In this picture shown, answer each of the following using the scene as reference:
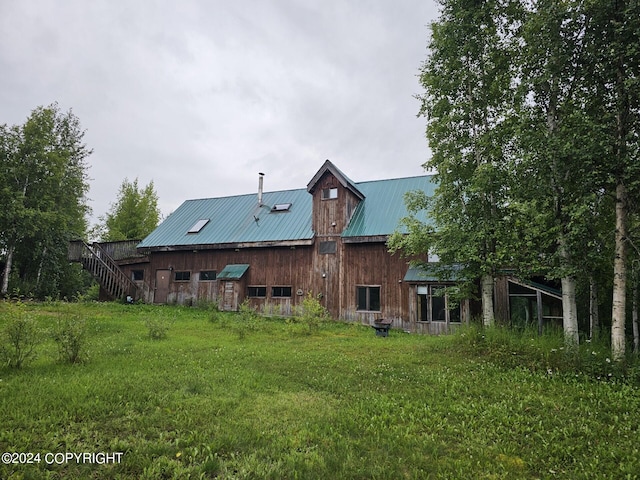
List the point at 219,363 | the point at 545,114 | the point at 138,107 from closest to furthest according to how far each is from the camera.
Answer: the point at 219,363 → the point at 545,114 → the point at 138,107

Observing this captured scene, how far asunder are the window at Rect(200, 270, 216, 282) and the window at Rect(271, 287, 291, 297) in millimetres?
4205

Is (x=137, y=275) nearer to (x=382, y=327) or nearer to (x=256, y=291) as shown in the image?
(x=256, y=291)

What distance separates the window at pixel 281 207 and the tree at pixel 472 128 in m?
12.0

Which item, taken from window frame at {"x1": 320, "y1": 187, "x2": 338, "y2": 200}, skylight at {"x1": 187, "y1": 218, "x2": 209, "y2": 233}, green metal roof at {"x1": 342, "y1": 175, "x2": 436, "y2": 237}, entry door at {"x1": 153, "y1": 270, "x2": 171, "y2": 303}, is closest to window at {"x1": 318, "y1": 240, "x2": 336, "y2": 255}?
green metal roof at {"x1": 342, "y1": 175, "x2": 436, "y2": 237}

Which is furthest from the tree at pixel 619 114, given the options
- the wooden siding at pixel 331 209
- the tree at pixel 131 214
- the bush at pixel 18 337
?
the tree at pixel 131 214

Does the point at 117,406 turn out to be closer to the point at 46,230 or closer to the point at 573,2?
the point at 573,2

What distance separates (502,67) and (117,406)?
1263 centimetres

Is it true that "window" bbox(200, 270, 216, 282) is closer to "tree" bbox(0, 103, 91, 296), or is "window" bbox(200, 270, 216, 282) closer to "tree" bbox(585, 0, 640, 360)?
"tree" bbox(0, 103, 91, 296)

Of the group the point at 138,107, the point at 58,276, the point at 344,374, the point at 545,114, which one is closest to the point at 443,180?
the point at 545,114

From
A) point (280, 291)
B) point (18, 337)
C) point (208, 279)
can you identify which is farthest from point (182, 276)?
point (18, 337)

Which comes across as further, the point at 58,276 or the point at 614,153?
the point at 58,276

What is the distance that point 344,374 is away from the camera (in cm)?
A: 741

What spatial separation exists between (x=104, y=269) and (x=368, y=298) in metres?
17.6

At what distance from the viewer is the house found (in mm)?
17188
